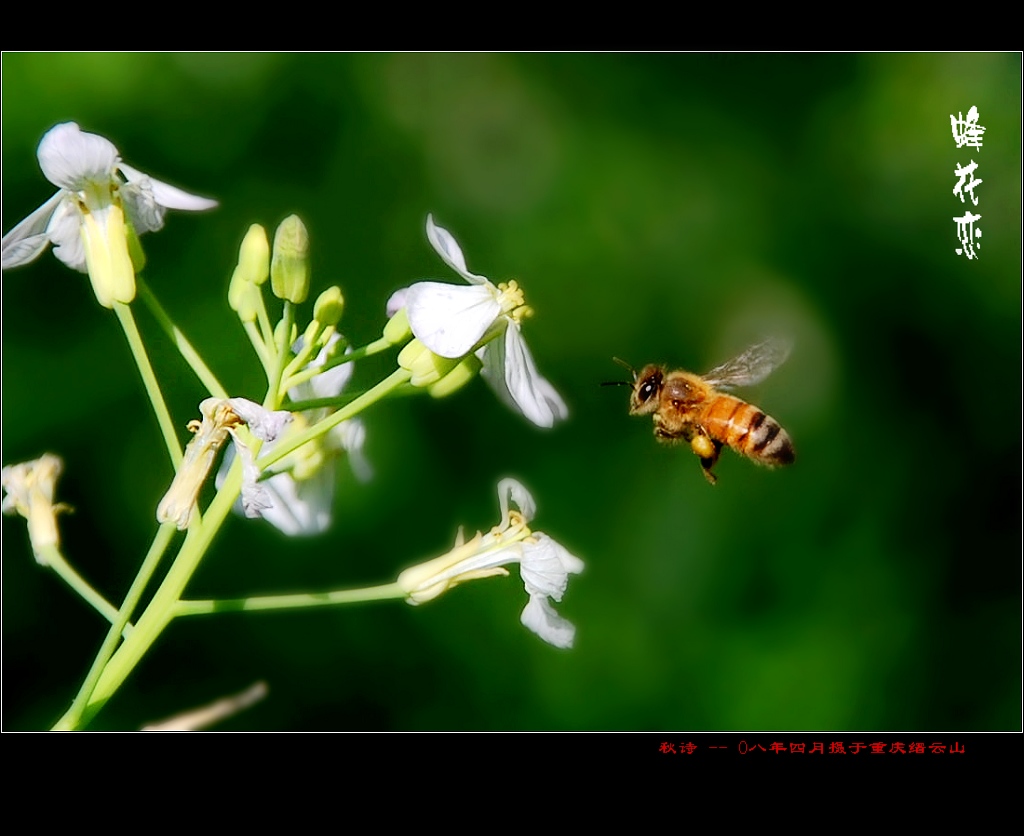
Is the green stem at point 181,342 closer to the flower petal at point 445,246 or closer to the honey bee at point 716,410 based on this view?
the flower petal at point 445,246

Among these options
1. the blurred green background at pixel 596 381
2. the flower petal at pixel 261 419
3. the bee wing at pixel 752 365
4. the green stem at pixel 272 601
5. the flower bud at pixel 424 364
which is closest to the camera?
the flower petal at pixel 261 419

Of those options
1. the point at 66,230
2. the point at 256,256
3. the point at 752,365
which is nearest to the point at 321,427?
the point at 256,256

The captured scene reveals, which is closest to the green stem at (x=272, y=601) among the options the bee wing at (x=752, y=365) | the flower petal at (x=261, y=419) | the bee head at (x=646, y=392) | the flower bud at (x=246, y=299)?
the flower petal at (x=261, y=419)

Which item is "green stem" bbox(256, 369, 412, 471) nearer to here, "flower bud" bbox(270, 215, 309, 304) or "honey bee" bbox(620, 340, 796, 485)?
"flower bud" bbox(270, 215, 309, 304)

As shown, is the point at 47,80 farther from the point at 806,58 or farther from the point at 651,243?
the point at 806,58

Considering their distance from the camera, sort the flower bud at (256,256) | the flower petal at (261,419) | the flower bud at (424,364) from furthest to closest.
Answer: the flower bud at (256,256) → the flower bud at (424,364) → the flower petal at (261,419)

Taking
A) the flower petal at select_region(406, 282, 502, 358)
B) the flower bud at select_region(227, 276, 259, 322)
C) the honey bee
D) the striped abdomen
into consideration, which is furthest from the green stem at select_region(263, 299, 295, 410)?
the striped abdomen

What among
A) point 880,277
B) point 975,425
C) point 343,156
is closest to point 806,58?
point 880,277
